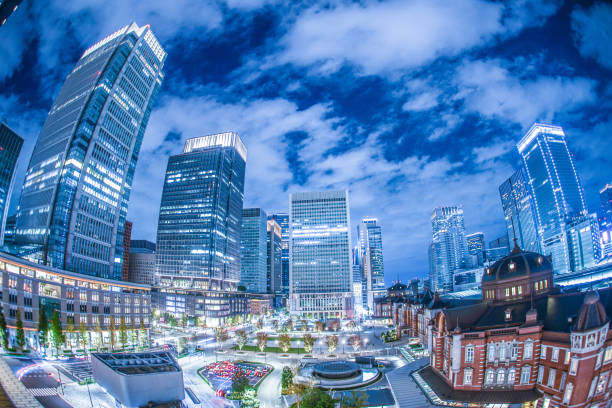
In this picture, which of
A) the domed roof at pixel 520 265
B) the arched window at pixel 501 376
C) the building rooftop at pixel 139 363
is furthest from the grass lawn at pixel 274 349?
the domed roof at pixel 520 265

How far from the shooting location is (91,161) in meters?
108

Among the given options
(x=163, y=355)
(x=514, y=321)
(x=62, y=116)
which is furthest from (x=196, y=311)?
(x=514, y=321)

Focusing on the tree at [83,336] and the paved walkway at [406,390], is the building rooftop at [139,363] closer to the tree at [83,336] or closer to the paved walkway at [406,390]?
the paved walkway at [406,390]

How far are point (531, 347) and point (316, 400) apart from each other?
92.7ft

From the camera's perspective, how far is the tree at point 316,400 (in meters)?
36.1

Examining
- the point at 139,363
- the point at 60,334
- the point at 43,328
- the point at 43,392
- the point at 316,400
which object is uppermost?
the point at 139,363

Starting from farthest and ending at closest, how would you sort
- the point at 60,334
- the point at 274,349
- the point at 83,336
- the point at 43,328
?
the point at 274,349 < the point at 83,336 < the point at 43,328 < the point at 60,334

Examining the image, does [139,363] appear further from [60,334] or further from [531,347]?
[531,347]

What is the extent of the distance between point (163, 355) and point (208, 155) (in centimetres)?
15831

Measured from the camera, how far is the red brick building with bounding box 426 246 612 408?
36094 mm

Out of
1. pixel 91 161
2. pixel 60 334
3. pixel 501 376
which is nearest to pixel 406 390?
pixel 501 376

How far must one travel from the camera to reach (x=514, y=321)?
4509 centimetres

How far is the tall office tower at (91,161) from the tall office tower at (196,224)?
5648 centimetres

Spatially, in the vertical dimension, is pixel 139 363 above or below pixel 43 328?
above
